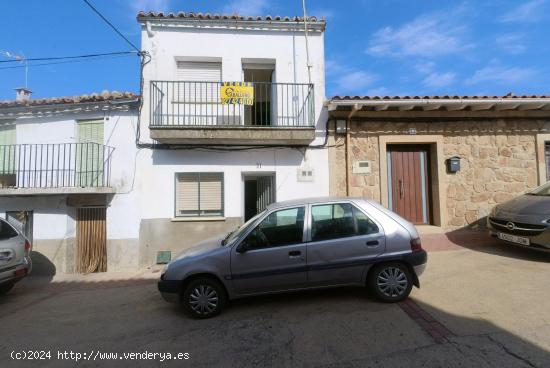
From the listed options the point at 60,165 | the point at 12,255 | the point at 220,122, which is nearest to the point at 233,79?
the point at 220,122

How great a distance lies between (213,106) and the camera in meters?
7.77

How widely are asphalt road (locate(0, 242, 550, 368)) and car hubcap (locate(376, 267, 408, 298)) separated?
172 mm

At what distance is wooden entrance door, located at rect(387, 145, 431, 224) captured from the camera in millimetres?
7641

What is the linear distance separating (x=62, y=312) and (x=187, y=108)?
5019 millimetres

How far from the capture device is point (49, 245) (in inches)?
290

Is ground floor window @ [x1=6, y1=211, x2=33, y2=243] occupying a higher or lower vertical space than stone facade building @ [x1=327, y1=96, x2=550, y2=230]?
lower

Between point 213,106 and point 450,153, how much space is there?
6.00 meters

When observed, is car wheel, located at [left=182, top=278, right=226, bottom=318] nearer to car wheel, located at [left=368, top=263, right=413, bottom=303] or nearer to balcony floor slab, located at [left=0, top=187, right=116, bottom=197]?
car wheel, located at [left=368, top=263, right=413, bottom=303]

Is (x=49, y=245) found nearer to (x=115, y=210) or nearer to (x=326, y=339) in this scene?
(x=115, y=210)

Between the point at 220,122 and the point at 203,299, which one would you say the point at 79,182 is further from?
the point at 203,299

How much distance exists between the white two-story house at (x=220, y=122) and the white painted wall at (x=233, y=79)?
2 cm

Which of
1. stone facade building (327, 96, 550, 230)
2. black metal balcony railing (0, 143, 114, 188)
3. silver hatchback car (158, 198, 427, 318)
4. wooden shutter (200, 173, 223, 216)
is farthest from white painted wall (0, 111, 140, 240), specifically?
stone facade building (327, 96, 550, 230)

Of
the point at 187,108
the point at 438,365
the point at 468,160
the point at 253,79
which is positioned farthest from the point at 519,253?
the point at 187,108

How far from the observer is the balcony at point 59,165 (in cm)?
738
